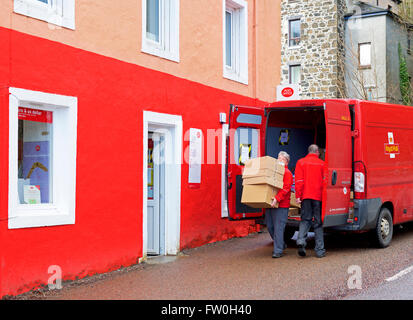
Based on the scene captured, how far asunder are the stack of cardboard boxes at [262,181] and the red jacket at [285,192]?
0.06m

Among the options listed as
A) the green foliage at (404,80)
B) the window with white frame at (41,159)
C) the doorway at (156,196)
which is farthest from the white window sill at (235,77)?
the green foliage at (404,80)

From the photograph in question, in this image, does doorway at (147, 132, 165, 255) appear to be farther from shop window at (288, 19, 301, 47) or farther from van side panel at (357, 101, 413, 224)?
shop window at (288, 19, 301, 47)

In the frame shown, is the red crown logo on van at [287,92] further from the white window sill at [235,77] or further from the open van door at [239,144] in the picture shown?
the open van door at [239,144]

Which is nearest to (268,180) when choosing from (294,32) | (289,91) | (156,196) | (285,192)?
(285,192)

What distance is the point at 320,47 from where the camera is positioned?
29.2m

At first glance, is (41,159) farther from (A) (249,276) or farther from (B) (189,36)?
(B) (189,36)

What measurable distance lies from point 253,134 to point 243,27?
3206 millimetres

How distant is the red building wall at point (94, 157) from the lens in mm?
7047

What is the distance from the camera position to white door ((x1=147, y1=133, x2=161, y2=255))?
1028cm

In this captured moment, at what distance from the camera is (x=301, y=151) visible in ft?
39.3

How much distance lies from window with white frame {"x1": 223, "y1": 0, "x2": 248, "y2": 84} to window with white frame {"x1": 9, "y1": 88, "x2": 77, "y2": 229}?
5.51m
